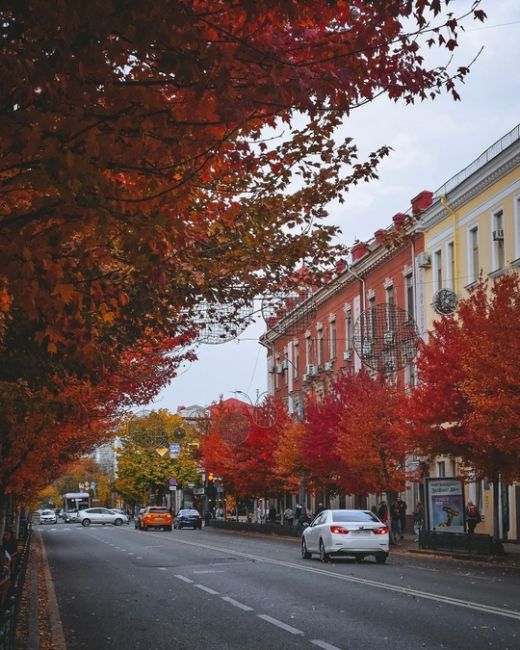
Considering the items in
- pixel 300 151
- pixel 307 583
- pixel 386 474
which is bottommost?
pixel 307 583

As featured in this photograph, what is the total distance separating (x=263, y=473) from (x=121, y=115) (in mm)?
51775

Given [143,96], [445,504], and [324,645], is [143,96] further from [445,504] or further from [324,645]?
[445,504]

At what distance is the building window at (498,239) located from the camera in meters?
38.2

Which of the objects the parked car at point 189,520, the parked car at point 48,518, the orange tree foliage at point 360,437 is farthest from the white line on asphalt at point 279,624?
the parked car at point 48,518

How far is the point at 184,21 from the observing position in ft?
19.2

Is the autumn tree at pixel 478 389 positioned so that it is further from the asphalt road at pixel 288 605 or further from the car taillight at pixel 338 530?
the car taillight at pixel 338 530

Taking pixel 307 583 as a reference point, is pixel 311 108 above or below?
above

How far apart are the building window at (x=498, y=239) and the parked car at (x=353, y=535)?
1471 cm

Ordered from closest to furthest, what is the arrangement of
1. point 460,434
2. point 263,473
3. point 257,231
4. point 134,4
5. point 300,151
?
1. point 134,4
2. point 300,151
3. point 257,231
4. point 460,434
5. point 263,473

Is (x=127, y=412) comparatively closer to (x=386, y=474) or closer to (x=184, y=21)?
(x=386, y=474)

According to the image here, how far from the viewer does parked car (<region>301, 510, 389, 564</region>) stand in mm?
26188

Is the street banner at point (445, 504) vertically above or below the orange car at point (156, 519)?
above

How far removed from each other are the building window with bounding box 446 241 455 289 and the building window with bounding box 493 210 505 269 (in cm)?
404

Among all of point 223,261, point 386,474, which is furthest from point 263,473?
point 223,261
